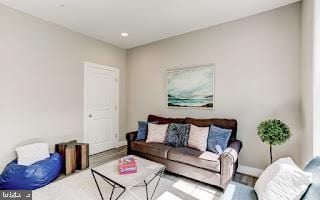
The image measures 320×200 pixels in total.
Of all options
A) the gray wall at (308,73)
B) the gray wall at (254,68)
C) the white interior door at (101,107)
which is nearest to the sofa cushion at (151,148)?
the gray wall at (254,68)

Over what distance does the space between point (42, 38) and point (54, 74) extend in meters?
0.65

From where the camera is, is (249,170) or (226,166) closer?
(226,166)

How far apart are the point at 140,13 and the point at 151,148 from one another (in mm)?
2269

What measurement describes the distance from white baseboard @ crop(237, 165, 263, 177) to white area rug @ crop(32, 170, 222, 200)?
81cm

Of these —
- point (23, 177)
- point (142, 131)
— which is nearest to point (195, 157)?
point (142, 131)

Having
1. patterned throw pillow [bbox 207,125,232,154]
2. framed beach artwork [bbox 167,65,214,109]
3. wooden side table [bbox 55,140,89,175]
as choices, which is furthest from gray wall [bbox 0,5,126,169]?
patterned throw pillow [bbox 207,125,232,154]

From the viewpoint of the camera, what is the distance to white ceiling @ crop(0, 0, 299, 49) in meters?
2.45

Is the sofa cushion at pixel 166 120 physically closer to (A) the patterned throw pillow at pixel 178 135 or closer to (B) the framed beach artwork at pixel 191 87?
(A) the patterned throw pillow at pixel 178 135

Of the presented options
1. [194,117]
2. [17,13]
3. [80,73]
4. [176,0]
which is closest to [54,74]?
[80,73]

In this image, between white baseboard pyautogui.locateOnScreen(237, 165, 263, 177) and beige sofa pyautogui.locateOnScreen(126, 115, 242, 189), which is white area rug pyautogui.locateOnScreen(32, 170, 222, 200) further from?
white baseboard pyautogui.locateOnScreen(237, 165, 263, 177)

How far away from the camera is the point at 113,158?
11.9ft

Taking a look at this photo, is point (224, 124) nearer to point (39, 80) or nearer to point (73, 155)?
point (73, 155)

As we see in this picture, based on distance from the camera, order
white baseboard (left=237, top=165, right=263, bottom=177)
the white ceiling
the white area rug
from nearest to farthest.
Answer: the white area rug → the white ceiling → white baseboard (left=237, top=165, right=263, bottom=177)

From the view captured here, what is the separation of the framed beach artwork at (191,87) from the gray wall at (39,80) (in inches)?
74.4
